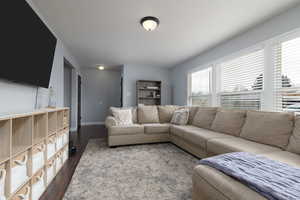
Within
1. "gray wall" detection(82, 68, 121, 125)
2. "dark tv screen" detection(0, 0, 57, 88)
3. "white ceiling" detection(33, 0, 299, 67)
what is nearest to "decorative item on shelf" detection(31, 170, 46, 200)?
"dark tv screen" detection(0, 0, 57, 88)

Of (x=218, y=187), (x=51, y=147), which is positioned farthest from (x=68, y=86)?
(x=218, y=187)

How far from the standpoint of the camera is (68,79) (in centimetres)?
495

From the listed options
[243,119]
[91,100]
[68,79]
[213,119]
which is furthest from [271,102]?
[91,100]

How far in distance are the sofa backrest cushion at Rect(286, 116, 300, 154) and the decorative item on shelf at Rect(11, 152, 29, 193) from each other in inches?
109

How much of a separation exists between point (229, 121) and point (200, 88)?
1.87 metres

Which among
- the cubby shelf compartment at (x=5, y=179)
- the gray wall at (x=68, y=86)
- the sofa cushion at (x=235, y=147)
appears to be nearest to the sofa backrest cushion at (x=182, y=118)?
the sofa cushion at (x=235, y=147)

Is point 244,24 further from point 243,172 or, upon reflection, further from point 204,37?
point 243,172

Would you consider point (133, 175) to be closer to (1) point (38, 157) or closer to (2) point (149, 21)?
(1) point (38, 157)

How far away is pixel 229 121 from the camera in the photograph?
2.54 meters

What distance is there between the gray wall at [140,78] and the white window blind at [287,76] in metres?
3.86

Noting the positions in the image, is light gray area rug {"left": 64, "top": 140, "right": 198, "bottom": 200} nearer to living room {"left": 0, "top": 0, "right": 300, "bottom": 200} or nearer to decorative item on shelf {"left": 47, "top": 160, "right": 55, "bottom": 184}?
living room {"left": 0, "top": 0, "right": 300, "bottom": 200}

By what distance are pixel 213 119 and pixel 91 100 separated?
5.11 meters

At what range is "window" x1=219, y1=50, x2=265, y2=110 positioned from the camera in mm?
2648

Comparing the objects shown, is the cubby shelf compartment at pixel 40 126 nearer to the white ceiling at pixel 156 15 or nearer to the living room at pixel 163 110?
the living room at pixel 163 110
